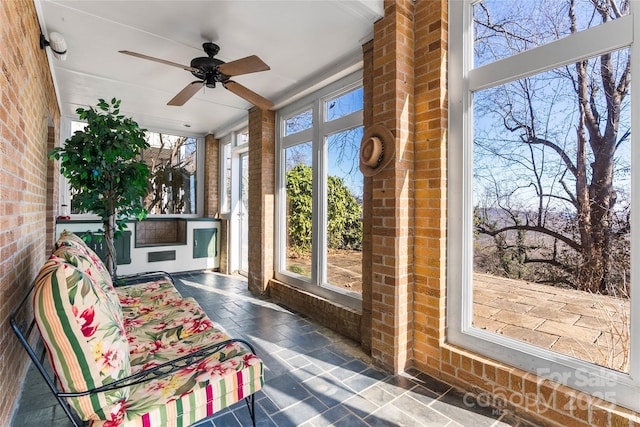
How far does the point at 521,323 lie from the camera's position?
2029mm

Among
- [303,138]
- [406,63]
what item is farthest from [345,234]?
[406,63]

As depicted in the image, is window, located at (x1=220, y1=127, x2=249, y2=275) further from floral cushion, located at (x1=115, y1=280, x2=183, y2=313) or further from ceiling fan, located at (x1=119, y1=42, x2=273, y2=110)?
floral cushion, located at (x1=115, y1=280, x2=183, y2=313)

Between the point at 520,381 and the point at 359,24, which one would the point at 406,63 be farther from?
the point at 520,381

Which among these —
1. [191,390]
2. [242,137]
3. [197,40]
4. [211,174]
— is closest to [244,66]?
[197,40]

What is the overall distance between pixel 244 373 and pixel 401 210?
1530 millimetres

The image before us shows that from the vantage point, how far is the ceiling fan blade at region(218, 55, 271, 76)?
2.32 m

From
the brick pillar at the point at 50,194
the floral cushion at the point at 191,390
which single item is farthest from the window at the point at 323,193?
the brick pillar at the point at 50,194

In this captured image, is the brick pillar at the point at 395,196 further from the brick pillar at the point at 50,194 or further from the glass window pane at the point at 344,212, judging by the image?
the brick pillar at the point at 50,194

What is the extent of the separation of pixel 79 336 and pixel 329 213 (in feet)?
8.76

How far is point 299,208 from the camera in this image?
403 centimetres

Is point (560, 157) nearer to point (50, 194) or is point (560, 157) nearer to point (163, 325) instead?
point (163, 325)

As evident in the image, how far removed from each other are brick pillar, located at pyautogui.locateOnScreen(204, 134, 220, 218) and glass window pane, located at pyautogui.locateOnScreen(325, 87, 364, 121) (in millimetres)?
3501

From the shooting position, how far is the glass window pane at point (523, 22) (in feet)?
5.73

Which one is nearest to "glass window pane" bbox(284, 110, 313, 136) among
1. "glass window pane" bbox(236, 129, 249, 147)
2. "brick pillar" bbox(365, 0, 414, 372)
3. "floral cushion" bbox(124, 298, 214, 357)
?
"glass window pane" bbox(236, 129, 249, 147)
